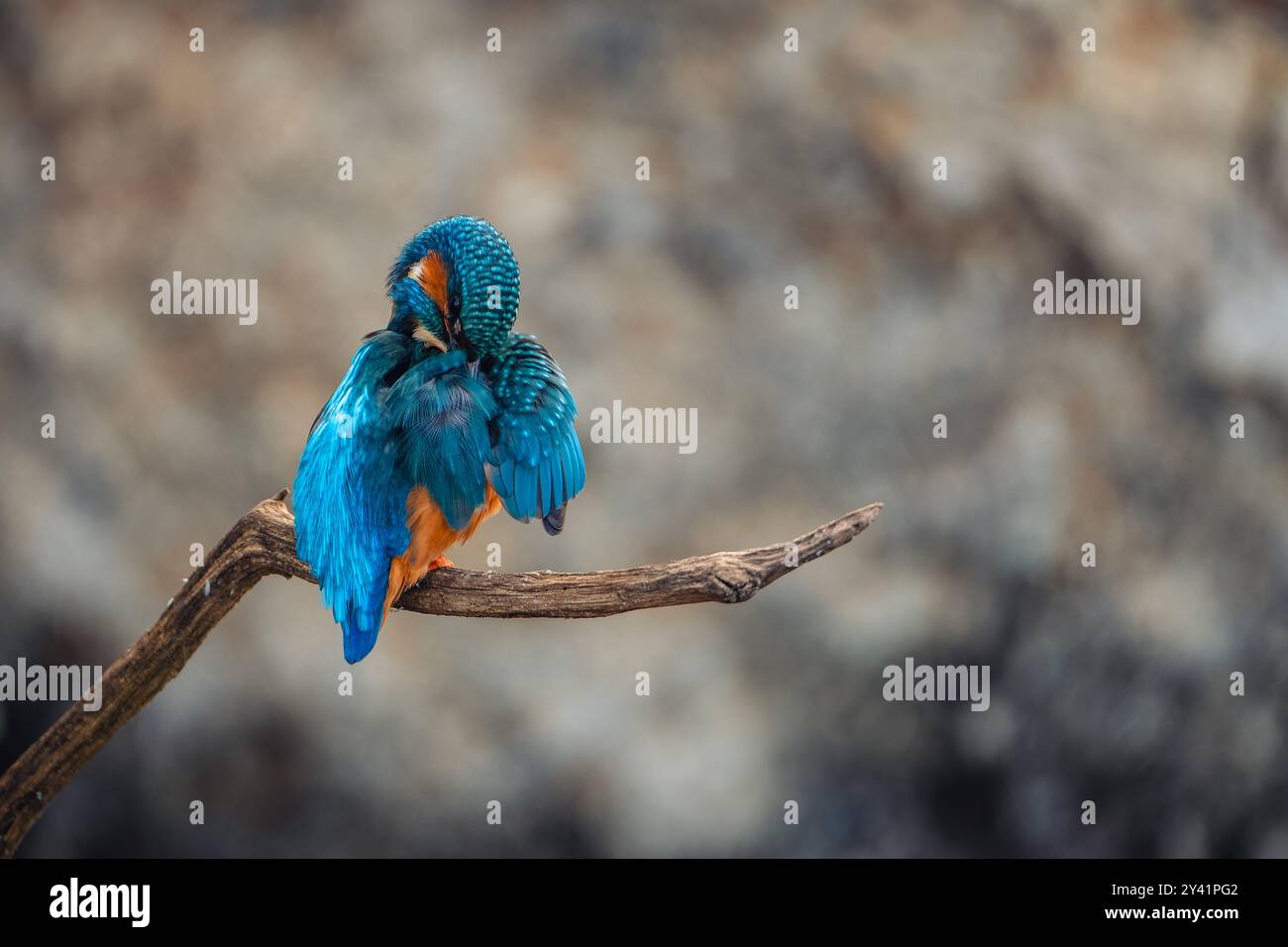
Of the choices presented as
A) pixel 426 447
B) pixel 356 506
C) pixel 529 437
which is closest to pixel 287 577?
pixel 356 506

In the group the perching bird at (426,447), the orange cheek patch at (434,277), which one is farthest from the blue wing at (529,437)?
the orange cheek patch at (434,277)

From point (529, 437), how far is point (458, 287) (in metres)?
0.22

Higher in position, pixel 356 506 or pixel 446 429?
pixel 446 429

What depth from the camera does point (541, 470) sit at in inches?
64.4

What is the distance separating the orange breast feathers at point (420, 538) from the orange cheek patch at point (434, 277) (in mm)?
265

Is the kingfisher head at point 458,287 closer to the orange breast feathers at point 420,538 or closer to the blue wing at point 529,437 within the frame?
the blue wing at point 529,437

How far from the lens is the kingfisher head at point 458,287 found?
1.54 meters

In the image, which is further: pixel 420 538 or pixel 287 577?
pixel 287 577

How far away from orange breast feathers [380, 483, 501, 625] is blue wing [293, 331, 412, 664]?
13 mm

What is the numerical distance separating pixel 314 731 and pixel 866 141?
186cm

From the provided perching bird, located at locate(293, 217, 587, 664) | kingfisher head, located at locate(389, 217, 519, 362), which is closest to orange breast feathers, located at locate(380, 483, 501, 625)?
perching bird, located at locate(293, 217, 587, 664)

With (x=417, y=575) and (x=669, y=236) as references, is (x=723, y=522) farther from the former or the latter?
(x=417, y=575)

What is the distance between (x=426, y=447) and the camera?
1601 mm

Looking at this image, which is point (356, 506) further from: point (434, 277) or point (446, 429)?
point (434, 277)
